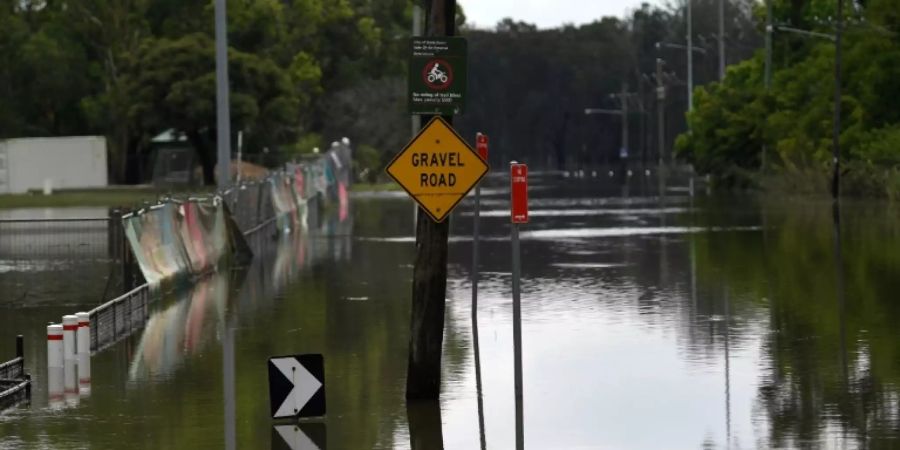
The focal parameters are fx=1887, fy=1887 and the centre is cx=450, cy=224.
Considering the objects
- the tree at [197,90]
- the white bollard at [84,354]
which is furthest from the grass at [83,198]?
the white bollard at [84,354]

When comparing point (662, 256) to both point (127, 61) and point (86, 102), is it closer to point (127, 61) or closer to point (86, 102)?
point (127, 61)

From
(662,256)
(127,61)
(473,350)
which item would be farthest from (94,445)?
Answer: (127,61)

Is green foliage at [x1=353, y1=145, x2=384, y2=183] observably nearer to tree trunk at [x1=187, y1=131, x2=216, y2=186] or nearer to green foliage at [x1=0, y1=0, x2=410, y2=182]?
green foliage at [x1=0, y1=0, x2=410, y2=182]

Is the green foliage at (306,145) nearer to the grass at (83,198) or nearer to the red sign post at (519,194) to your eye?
the grass at (83,198)

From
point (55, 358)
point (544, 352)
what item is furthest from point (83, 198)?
point (55, 358)

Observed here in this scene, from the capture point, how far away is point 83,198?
65125mm

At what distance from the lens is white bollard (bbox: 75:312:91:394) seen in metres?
16.8

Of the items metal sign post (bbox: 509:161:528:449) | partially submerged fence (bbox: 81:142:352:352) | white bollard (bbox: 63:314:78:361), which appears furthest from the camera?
partially submerged fence (bbox: 81:142:352:352)

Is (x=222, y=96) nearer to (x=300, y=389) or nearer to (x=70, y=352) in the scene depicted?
(x=70, y=352)

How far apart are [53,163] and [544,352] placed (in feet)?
196

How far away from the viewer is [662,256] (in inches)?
1264

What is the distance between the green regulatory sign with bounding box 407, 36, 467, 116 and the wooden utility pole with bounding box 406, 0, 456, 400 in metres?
0.24

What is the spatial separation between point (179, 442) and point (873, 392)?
5729 millimetres

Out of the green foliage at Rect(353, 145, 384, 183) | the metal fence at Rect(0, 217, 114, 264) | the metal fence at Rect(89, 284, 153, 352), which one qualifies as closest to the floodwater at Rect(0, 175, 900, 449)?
the metal fence at Rect(89, 284, 153, 352)
